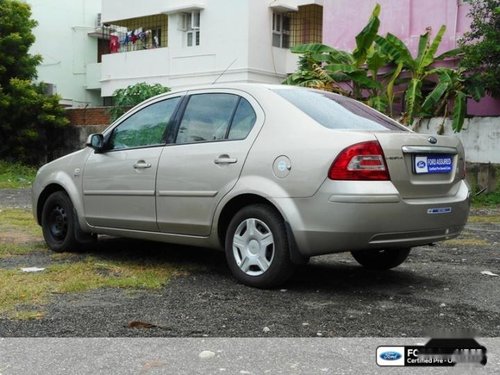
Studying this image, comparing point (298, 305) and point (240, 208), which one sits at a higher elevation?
point (240, 208)

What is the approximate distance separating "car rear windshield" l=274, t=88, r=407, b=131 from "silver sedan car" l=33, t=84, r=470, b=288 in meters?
0.02

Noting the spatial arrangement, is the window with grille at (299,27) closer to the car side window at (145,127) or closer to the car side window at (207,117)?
the car side window at (145,127)

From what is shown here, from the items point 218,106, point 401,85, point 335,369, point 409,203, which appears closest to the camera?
point 335,369

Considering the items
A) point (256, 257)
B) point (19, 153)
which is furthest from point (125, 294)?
point (19, 153)

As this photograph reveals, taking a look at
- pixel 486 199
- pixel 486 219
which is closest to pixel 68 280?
pixel 486 219

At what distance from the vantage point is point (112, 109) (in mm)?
19297

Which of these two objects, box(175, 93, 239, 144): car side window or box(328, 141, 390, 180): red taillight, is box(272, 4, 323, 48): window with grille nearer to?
box(175, 93, 239, 144): car side window

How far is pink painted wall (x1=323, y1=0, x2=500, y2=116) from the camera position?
51.5ft

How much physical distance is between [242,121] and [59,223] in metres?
2.68

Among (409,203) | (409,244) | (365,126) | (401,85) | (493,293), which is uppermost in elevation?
(401,85)

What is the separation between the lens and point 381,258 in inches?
240

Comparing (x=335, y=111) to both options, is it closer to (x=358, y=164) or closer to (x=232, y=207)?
(x=358, y=164)

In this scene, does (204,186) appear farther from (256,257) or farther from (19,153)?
(19,153)

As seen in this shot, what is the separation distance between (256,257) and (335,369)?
1841mm
